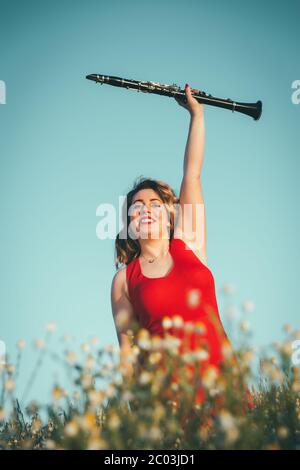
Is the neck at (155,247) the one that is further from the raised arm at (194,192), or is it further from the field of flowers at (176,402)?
the field of flowers at (176,402)

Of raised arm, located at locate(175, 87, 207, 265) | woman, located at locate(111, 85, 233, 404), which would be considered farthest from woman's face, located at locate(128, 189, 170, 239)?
raised arm, located at locate(175, 87, 207, 265)

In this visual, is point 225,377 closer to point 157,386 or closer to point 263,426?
point 157,386

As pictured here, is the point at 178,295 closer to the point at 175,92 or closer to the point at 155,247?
the point at 155,247

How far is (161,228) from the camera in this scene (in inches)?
151

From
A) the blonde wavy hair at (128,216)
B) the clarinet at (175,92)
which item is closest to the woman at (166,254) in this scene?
the blonde wavy hair at (128,216)

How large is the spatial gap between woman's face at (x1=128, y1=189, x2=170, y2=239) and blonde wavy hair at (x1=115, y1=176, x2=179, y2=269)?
0.07 meters

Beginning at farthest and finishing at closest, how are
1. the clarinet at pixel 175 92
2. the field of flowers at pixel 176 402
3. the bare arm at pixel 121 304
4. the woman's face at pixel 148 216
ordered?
1. the clarinet at pixel 175 92
2. the woman's face at pixel 148 216
3. the bare arm at pixel 121 304
4. the field of flowers at pixel 176 402

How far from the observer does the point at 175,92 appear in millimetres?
4766

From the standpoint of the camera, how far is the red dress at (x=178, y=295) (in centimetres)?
316

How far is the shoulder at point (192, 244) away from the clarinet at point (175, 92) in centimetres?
145

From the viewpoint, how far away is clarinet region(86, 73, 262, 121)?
16.2 feet

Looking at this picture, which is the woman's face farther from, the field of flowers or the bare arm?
the field of flowers

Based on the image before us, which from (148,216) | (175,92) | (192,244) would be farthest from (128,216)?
(175,92)

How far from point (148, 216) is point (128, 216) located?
0.34 metres
